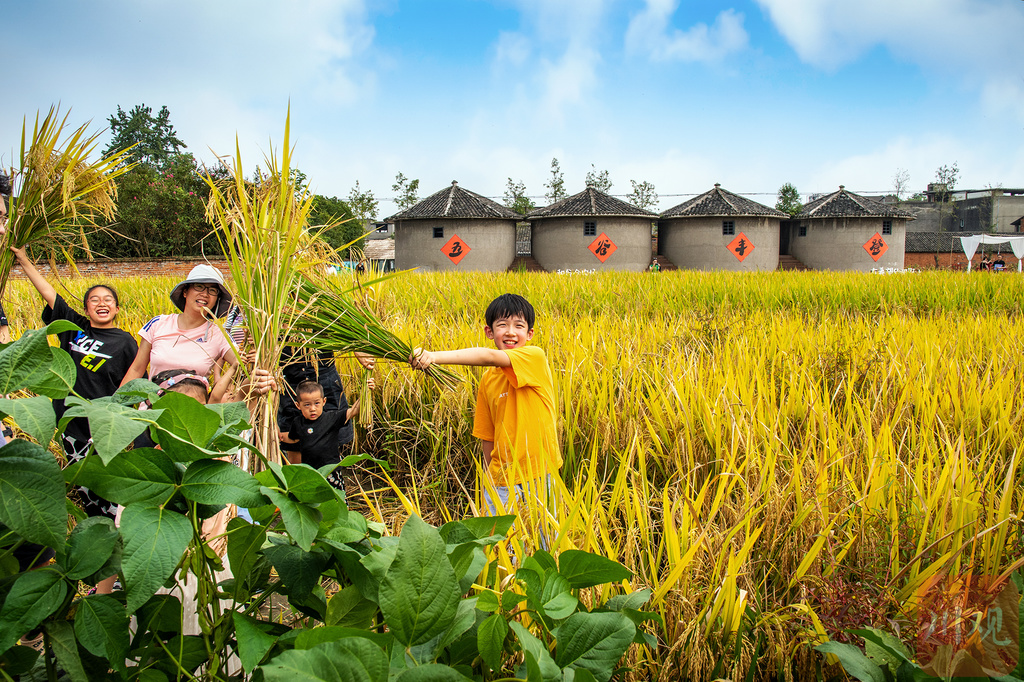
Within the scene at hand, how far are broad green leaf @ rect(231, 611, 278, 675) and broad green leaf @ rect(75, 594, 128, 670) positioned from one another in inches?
4.5

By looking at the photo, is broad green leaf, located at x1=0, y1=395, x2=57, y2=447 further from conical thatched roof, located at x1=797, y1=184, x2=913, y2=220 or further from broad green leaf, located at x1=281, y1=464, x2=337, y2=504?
conical thatched roof, located at x1=797, y1=184, x2=913, y2=220

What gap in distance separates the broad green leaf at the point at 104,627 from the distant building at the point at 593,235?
24.4 m

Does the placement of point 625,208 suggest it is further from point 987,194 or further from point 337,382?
point 987,194

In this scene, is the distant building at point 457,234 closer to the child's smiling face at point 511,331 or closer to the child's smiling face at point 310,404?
the child's smiling face at point 310,404

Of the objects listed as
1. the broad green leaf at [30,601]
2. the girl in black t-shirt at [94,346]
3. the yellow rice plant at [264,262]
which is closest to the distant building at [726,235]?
the girl in black t-shirt at [94,346]

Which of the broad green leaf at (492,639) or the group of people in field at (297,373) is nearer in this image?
the broad green leaf at (492,639)

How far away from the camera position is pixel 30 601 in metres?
0.61

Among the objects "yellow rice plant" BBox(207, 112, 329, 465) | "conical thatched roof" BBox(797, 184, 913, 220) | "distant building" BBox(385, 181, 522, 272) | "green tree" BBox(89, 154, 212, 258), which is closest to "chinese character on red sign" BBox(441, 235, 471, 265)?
"distant building" BBox(385, 181, 522, 272)

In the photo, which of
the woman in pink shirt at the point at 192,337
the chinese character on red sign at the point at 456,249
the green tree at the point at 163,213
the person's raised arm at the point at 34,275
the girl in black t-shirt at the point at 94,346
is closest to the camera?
the person's raised arm at the point at 34,275

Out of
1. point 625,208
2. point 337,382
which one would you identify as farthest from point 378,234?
point 337,382

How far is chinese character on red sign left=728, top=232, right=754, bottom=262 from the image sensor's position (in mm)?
25641

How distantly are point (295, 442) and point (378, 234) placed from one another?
4457 cm

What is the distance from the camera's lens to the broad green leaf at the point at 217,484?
2.13ft

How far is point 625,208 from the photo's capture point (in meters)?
25.7
